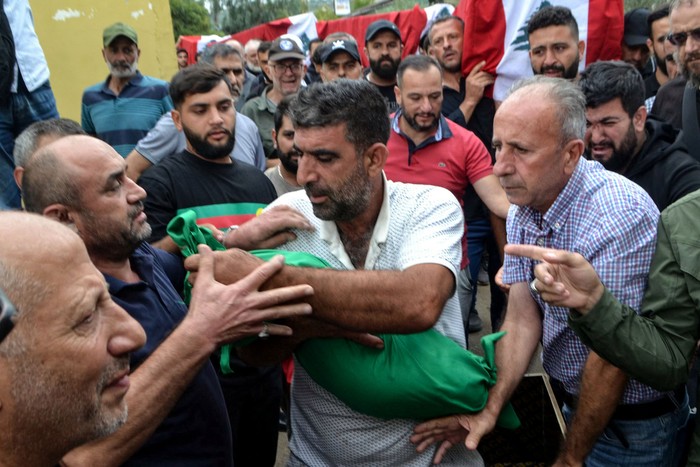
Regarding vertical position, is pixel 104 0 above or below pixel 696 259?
above

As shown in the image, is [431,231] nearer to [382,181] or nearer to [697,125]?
[382,181]

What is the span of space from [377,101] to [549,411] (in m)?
1.28

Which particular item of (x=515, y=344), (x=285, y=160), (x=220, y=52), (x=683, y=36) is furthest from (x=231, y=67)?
(x=515, y=344)

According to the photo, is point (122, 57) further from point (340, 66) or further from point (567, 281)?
point (567, 281)

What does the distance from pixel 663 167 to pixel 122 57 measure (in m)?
4.97

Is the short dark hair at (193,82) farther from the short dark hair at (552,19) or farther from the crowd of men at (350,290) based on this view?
the short dark hair at (552,19)

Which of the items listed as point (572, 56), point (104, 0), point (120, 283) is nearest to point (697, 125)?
point (572, 56)

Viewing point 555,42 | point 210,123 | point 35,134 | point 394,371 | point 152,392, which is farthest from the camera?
point 555,42

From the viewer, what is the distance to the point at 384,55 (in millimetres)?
6051

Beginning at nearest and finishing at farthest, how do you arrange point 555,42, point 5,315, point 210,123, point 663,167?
point 5,315, point 663,167, point 210,123, point 555,42

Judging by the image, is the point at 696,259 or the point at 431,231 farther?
the point at 431,231

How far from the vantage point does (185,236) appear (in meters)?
1.94

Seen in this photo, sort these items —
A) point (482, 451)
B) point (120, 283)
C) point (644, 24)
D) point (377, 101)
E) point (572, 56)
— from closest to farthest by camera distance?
point (120, 283), point (377, 101), point (482, 451), point (572, 56), point (644, 24)

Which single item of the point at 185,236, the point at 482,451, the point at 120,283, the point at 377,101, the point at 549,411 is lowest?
the point at 482,451
